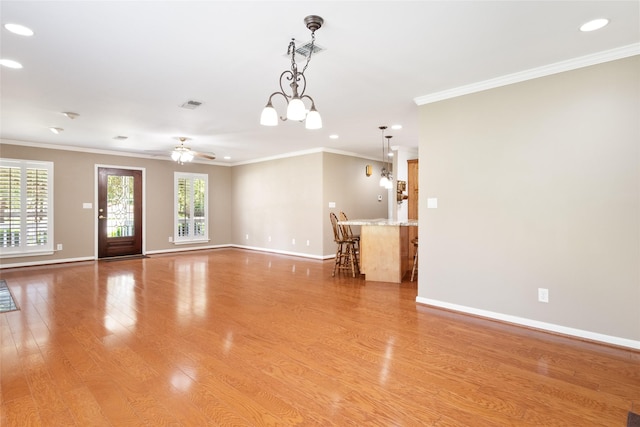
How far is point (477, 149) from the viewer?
3.60m

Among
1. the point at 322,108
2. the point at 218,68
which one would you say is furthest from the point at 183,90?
the point at 322,108

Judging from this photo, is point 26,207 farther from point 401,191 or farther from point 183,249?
point 401,191

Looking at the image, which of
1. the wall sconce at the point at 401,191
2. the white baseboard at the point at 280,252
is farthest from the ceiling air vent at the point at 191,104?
the wall sconce at the point at 401,191

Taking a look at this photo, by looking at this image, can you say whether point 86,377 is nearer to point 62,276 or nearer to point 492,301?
point 492,301

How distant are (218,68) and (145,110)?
1.93 meters

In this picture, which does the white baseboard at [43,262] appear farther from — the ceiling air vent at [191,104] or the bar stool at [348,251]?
the bar stool at [348,251]

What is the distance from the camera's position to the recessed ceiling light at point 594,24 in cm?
238

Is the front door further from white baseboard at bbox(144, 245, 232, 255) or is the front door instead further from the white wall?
the white wall

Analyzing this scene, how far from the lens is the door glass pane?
782 cm

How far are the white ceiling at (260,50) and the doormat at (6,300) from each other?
2.50 m

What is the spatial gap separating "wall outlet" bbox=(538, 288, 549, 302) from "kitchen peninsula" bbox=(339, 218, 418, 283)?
2142 mm

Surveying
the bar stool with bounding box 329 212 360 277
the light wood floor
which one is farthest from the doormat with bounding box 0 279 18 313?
the bar stool with bounding box 329 212 360 277

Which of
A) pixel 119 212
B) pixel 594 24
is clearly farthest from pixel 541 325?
pixel 119 212

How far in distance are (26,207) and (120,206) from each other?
1716 mm
